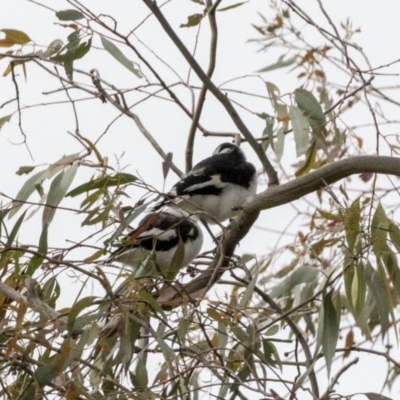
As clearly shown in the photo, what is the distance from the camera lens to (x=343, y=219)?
2293mm

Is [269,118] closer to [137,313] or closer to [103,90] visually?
[103,90]

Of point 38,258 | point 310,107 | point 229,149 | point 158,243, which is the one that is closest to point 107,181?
point 38,258

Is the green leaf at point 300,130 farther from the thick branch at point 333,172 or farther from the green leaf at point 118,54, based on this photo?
the green leaf at point 118,54

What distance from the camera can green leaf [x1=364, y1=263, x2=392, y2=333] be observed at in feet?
8.18

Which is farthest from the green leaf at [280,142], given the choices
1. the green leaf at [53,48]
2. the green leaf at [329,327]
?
the green leaf at [53,48]

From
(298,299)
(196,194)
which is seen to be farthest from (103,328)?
(196,194)

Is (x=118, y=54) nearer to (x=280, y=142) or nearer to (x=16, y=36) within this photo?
(x=16, y=36)

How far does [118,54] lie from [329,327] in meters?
0.78

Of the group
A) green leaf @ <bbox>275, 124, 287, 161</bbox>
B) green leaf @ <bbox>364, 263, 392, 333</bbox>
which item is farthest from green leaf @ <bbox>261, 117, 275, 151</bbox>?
green leaf @ <bbox>364, 263, 392, 333</bbox>

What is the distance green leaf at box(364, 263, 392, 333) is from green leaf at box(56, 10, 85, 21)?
823 millimetres

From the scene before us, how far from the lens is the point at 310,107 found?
2.65 metres

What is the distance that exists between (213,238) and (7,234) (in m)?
1.26

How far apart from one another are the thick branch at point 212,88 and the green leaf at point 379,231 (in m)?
0.24

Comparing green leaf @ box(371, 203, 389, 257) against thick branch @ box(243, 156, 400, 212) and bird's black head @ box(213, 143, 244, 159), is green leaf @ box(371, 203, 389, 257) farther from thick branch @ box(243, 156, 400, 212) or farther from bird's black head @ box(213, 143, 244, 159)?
bird's black head @ box(213, 143, 244, 159)
